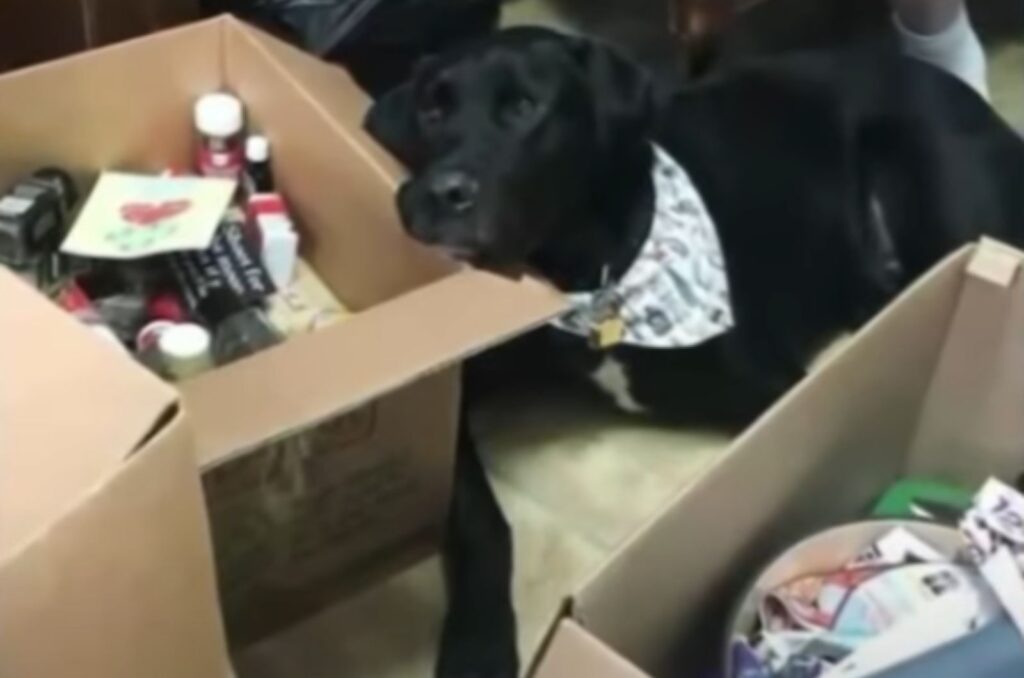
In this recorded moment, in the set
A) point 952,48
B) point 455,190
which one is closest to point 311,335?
point 455,190

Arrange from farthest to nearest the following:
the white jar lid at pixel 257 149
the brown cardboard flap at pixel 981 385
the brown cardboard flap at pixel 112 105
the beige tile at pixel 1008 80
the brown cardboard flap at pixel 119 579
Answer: the beige tile at pixel 1008 80 < the white jar lid at pixel 257 149 < the brown cardboard flap at pixel 112 105 < the brown cardboard flap at pixel 981 385 < the brown cardboard flap at pixel 119 579

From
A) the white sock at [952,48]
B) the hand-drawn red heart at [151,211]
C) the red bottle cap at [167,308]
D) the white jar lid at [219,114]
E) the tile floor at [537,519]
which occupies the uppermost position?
the white jar lid at [219,114]

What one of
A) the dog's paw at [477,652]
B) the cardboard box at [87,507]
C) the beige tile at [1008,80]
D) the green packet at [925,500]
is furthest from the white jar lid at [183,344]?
the beige tile at [1008,80]

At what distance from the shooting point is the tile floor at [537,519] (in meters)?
1.48

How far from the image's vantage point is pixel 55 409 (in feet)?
3.13

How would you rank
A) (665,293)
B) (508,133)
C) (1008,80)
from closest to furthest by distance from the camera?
(508,133)
(665,293)
(1008,80)

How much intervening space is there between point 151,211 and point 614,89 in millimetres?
408

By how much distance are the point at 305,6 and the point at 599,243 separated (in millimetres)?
355

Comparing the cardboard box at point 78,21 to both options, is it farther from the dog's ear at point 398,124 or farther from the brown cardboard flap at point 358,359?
the brown cardboard flap at point 358,359

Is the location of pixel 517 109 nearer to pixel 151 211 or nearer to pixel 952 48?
pixel 151 211

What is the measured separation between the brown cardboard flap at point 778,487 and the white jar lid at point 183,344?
457 mm

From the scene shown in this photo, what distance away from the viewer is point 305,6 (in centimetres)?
168

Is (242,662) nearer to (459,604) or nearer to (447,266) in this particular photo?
(459,604)

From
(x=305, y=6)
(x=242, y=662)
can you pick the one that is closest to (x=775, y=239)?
(x=305, y=6)
